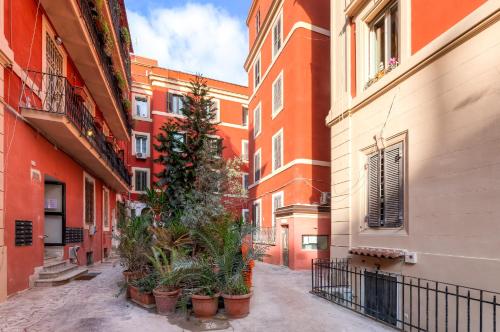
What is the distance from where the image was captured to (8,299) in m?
6.57

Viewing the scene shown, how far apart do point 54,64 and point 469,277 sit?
39.0 feet

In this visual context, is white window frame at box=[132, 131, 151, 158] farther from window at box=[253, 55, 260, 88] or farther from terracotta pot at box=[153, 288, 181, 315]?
terracotta pot at box=[153, 288, 181, 315]

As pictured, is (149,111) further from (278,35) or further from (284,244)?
(284,244)

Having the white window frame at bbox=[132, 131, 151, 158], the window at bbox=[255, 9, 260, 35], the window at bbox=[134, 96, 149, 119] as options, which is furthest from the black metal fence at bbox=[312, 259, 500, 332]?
the window at bbox=[134, 96, 149, 119]

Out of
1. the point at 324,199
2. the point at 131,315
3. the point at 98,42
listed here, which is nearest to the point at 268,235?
the point at 324,199

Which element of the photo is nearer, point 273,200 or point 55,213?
point 55,213

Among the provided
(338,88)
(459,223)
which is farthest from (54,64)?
(459,223)

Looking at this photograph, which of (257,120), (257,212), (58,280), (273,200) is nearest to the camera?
(58,280)

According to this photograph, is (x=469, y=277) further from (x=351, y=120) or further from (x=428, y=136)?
(x=351, y=120)

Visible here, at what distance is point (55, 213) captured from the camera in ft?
34.5

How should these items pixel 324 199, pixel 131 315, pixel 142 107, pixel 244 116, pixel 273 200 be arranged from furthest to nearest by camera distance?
pixel 244 116
pixel 142 107
pixel 273 200
pixel 324 199
pixel 131 315

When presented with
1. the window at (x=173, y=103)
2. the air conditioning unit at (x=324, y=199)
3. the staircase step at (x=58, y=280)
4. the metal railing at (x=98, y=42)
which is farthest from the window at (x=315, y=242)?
the window at (x=173, y=103)

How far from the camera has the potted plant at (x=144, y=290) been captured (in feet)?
20.2

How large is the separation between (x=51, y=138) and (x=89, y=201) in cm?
529
